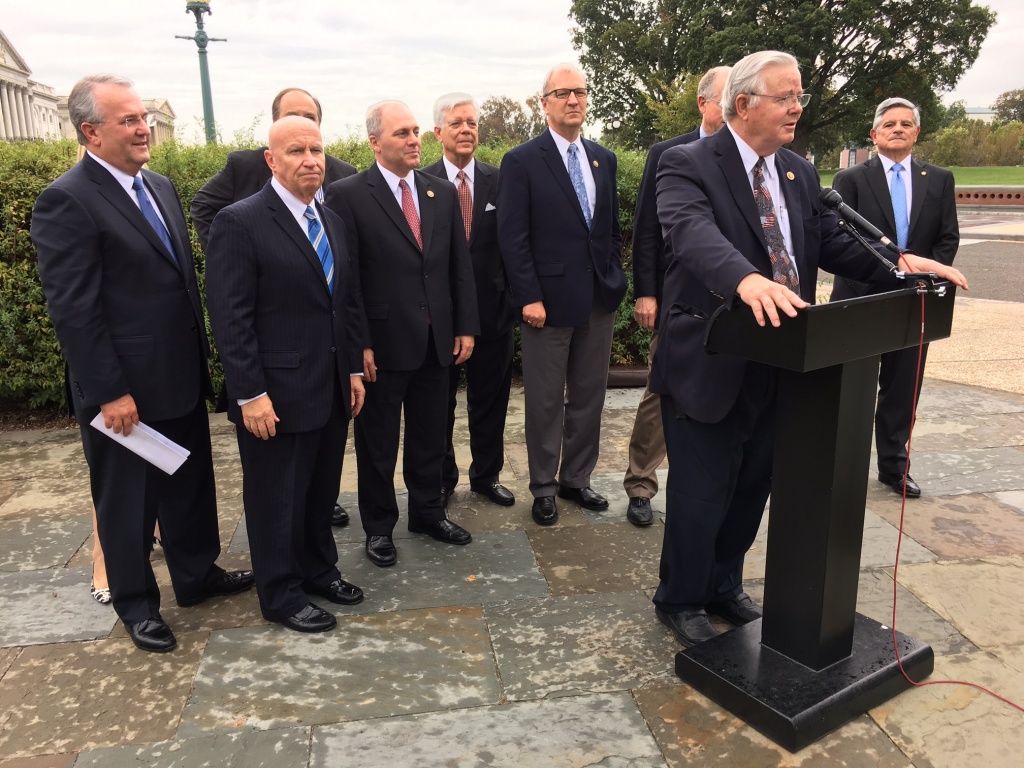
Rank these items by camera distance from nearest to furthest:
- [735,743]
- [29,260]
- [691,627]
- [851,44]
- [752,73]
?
[735,743], [752,73], [691,627], [29,260], [851,44]

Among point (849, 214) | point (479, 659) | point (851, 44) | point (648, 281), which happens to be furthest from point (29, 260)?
point (851, 44)

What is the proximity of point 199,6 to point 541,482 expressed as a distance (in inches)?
562

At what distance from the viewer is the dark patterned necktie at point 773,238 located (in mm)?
2750

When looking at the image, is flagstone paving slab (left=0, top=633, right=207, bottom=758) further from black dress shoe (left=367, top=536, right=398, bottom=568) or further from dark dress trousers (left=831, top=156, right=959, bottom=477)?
dark dress trousers (left=831, top=156, right=959, bottom=477)

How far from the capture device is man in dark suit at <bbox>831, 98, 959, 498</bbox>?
15.1ft

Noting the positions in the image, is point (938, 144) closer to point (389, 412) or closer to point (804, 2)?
point (804, 2)

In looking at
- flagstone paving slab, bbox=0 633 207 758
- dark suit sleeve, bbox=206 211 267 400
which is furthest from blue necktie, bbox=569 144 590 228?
flagstone paving slab, bbox=0 633 207 758

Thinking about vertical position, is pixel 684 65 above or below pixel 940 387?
above

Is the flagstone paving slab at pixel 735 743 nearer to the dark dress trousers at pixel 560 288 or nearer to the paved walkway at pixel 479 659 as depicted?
the paved walkway at pixel 479 659

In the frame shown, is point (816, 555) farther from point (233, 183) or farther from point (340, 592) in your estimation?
point (233, 183)

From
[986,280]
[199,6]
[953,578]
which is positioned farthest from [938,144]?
[953,578]

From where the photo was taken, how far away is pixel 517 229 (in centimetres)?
411

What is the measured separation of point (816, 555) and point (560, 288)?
202 cm

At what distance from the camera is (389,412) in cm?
389
